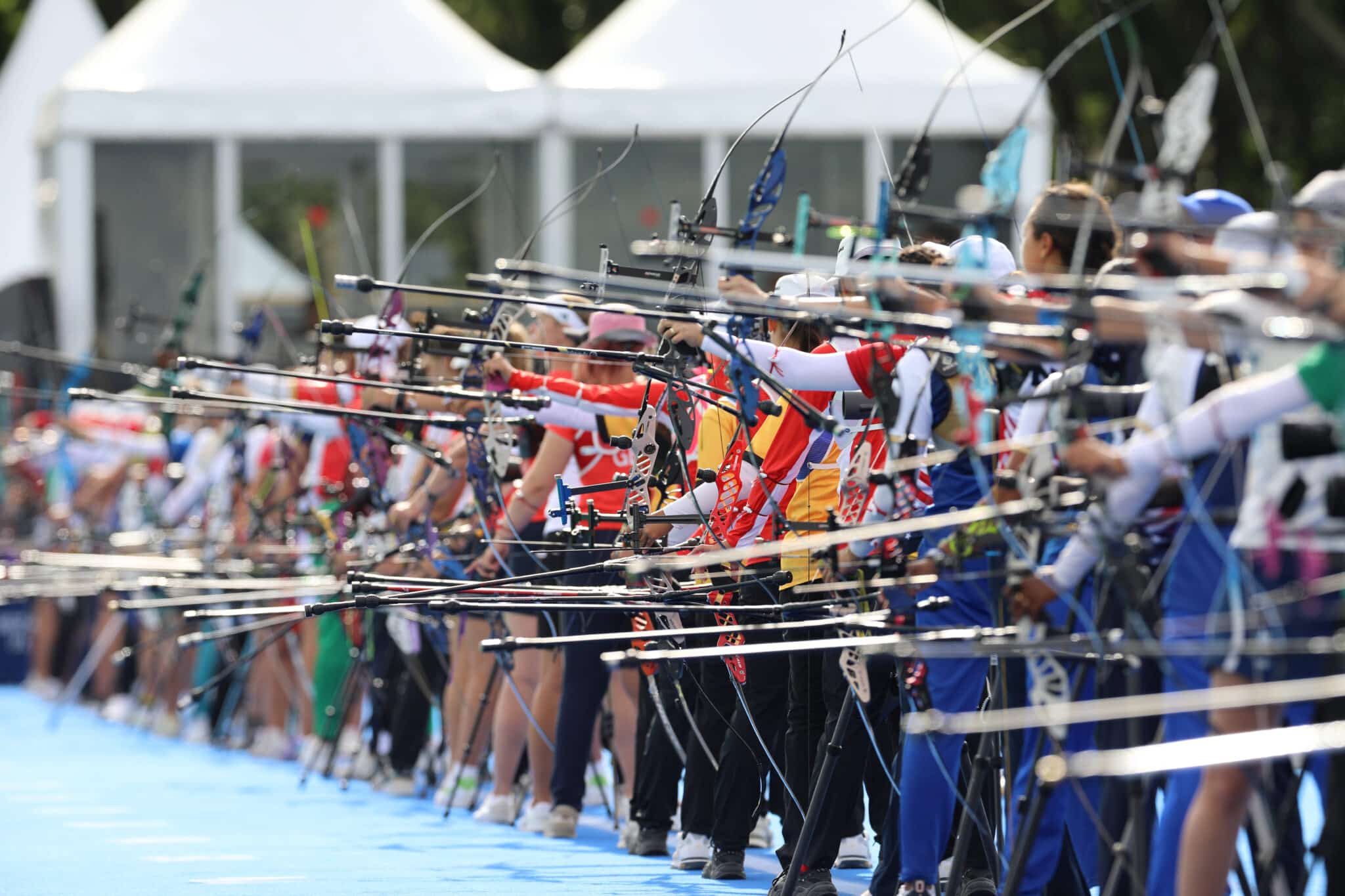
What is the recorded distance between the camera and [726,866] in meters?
6.37

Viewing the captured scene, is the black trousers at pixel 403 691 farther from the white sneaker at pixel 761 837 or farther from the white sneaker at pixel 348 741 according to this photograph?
the white sneaker at pixel 761 837

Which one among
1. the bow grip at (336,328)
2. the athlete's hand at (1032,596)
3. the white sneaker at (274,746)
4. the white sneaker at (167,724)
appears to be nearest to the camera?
the athlete's hand at (1032,596)

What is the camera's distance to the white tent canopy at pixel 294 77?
50.8ft

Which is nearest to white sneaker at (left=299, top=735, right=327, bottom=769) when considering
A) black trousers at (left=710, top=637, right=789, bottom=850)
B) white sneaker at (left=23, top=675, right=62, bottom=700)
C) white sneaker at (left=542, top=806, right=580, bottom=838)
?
white sneaker at (left=542, top=806, right=580, bottom=838)

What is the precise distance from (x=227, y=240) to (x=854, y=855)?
1017 centimetres

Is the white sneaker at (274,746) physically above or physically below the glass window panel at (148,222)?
below

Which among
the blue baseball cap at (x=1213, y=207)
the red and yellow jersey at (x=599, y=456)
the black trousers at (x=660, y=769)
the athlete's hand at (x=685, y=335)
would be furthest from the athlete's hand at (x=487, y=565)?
the blue baseball cap at (x=1213, y=207)

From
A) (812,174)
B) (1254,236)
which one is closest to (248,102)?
(812,174)

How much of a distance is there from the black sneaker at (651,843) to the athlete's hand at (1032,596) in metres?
2.89

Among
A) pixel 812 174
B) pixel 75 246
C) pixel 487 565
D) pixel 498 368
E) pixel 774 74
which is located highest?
pixel 774 74

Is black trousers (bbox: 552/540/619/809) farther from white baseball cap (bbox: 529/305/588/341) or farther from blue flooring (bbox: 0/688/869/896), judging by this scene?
white baseball cap (bbox: 529/305/588/341)

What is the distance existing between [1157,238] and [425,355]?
450 centimetres

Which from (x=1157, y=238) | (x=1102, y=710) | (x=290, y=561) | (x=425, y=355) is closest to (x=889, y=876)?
(x=1102, y=710)

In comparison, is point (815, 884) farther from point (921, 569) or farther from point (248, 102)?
point (248, 102)
